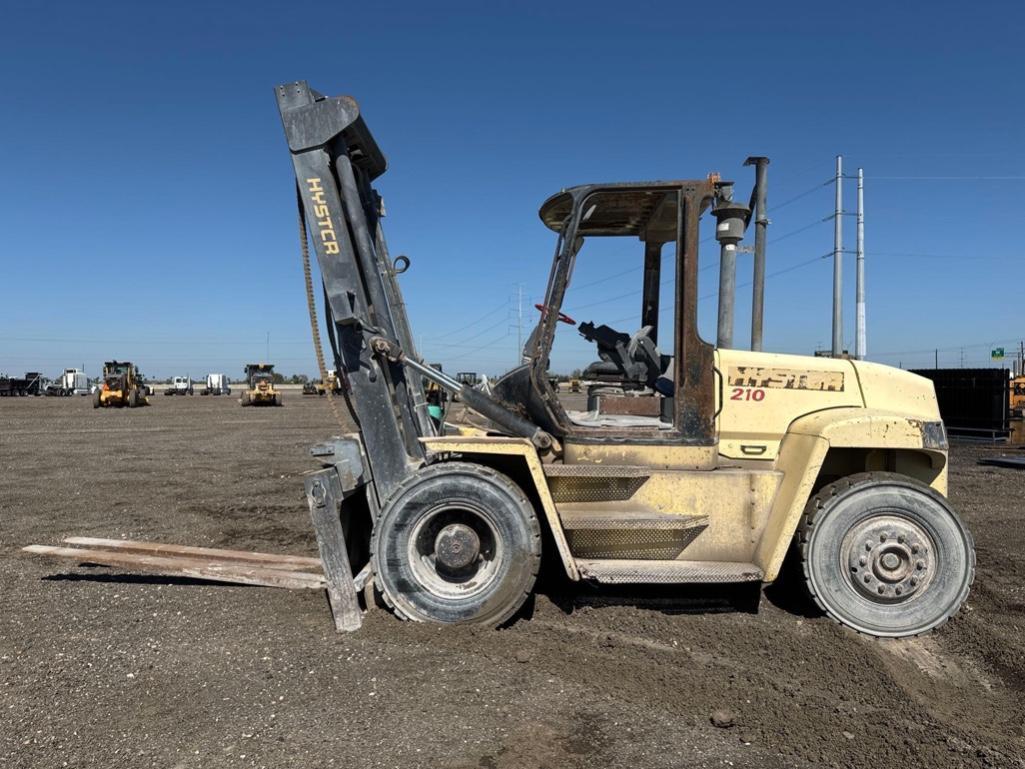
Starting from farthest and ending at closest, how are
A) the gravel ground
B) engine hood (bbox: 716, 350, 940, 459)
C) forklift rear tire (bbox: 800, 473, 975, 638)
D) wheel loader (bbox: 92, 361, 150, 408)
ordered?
1. wheel loader (bbox: 92, 361, 150, 408)
2. engine hood (bbox: 716, 350, 940, 459)
3. forklift rear tire (bbox: 800, 473, 975, 638)
4. the gravel ground

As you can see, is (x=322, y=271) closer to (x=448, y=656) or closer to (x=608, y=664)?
(x=448, y=656)

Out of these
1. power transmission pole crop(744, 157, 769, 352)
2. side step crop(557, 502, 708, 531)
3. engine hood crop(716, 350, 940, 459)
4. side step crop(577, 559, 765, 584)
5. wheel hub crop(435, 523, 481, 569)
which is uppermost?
power transmission pole crop(744, 157, 769, 352)

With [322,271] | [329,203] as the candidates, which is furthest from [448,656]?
[329,203]

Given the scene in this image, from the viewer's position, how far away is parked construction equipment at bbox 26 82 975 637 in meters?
4.55

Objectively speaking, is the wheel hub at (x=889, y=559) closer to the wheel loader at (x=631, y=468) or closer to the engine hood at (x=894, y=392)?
the wheel loader at (x=631, y=468)

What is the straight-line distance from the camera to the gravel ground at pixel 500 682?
3.24 metres

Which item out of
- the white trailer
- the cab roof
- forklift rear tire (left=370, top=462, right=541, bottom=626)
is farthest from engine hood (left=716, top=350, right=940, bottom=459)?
the white trailer

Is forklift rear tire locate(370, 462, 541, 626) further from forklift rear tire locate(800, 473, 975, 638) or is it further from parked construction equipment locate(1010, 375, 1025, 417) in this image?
parked construction equipment locate(1010, 375, 1025, 417)

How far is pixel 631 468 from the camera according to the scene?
15.4 feet

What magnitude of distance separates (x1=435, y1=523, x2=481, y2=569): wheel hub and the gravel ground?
0.43m

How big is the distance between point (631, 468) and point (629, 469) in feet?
0.09

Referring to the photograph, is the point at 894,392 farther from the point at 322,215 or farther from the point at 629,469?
the point at 322,215

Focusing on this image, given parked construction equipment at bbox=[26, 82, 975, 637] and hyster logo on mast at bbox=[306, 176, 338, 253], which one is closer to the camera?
parked construction equipment at bbox=[26, 82, 975, 637]

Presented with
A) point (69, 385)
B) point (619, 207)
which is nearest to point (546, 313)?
point (619, 207)
